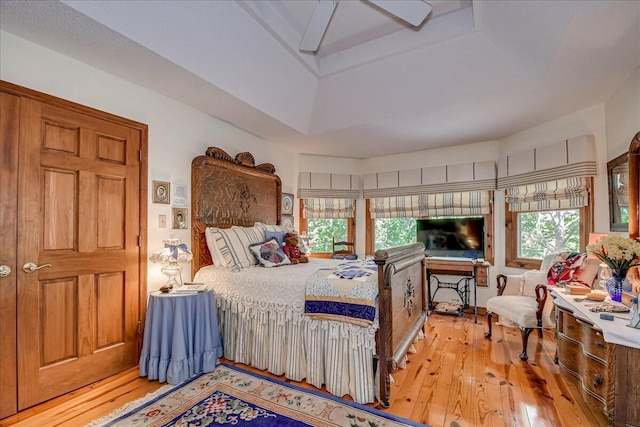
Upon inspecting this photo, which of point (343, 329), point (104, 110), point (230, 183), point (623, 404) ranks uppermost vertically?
point (104, 110)

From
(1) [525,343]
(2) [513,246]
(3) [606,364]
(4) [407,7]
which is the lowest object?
(1) [525,343]

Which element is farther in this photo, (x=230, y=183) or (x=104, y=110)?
(x=230, y=183)

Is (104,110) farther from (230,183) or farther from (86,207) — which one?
(230,183)

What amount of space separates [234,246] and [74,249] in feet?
4.15

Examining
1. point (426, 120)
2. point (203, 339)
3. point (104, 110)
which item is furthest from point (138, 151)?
point (426, 120)

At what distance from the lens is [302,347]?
7.98 feet

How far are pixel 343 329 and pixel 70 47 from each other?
9.21 feet

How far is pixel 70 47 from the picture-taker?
2152 millimetres

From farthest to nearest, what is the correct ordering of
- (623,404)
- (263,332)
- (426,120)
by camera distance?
1. (426,120)
2. (263,332)
3. (623,404)

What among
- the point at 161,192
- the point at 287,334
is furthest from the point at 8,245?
the point at 287,334

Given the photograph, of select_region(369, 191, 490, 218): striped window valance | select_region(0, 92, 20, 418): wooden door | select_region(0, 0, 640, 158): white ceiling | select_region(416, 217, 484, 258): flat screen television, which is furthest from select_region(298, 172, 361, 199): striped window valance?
select_region(0, 92, 20, 418): wooden door

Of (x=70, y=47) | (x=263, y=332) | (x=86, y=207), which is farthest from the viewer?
(x=263, y=332)

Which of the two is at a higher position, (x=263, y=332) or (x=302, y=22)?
(x=302, y=22)

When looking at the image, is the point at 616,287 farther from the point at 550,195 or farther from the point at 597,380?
the point at 550,195
